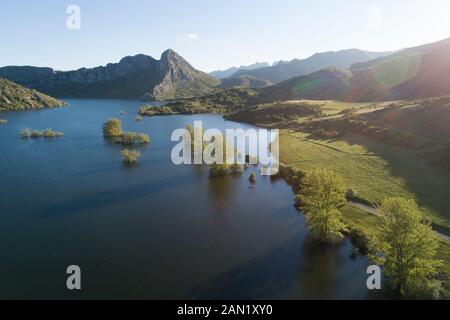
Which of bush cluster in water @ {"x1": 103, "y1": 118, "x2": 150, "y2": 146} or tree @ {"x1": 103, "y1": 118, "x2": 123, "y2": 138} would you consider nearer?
bush cluster in water @ {"x1": 103, "y1": 118, "x2": 150, "y2": 146}

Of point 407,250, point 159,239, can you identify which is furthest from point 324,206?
point 159,239

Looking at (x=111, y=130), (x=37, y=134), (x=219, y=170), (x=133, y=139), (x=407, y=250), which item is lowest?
(x=407, y=250)

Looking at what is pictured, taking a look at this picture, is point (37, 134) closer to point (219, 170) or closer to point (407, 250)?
point (219, 170)

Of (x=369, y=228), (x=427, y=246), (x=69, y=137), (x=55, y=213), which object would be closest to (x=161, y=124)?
(x=69, y=137)

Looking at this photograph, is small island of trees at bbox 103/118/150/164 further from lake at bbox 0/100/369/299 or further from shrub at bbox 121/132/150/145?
lake at bbox 0/100/369/299

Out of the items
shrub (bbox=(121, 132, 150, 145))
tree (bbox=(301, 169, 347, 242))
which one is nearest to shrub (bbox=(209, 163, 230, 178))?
tree (bbox=(301, 169, 347, 242))

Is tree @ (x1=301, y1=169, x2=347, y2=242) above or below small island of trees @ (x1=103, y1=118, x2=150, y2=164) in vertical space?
below

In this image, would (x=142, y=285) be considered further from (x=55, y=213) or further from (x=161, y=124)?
(x=161, y=124)
